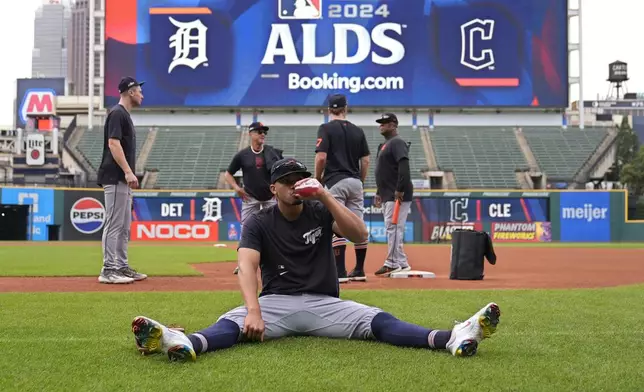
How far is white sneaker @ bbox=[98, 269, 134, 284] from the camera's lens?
804 cm

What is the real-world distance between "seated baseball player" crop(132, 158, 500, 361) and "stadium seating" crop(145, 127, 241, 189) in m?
31.6

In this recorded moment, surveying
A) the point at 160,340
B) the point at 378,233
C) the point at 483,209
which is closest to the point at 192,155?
the point at 378,233

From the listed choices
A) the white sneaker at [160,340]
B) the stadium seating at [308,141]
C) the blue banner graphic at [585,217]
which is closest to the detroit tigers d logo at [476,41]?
the stadium seating at [308,141]

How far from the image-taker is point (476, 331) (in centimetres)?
375

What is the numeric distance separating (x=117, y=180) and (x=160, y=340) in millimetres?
4690

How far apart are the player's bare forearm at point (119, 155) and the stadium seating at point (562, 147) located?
32.4 m

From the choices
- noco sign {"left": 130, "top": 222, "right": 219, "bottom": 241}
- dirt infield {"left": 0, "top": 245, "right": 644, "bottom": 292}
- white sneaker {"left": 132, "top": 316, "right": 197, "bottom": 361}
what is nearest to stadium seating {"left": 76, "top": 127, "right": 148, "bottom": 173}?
noco sign {"left": 130, "top": 222, "right": 219, "bottom": 241}

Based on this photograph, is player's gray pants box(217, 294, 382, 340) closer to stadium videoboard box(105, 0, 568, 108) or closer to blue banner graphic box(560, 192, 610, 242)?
blue banner graphic box(560, 192, 610, 242)

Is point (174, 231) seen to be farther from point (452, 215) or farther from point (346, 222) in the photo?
point (346, 222)

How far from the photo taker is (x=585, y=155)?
39.2 metres

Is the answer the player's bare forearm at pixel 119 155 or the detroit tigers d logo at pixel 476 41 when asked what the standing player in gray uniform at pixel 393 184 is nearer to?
the player's bare forearm at pixel 119 155

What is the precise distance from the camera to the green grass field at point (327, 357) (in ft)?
10.4

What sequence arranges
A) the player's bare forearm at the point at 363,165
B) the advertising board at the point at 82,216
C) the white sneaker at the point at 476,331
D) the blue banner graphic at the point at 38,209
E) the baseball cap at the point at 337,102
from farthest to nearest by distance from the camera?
the advertising board at the point at 82,216 < the blue banner graphic at the point at 38,209 < the player's bare forearm at the point at 363,165 < the baseball cap at the point at 337,102 < the white sneaker at the point at 476,331

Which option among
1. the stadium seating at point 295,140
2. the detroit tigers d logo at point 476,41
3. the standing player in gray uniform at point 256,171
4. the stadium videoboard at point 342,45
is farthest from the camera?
the stadium seating at point 295,140
